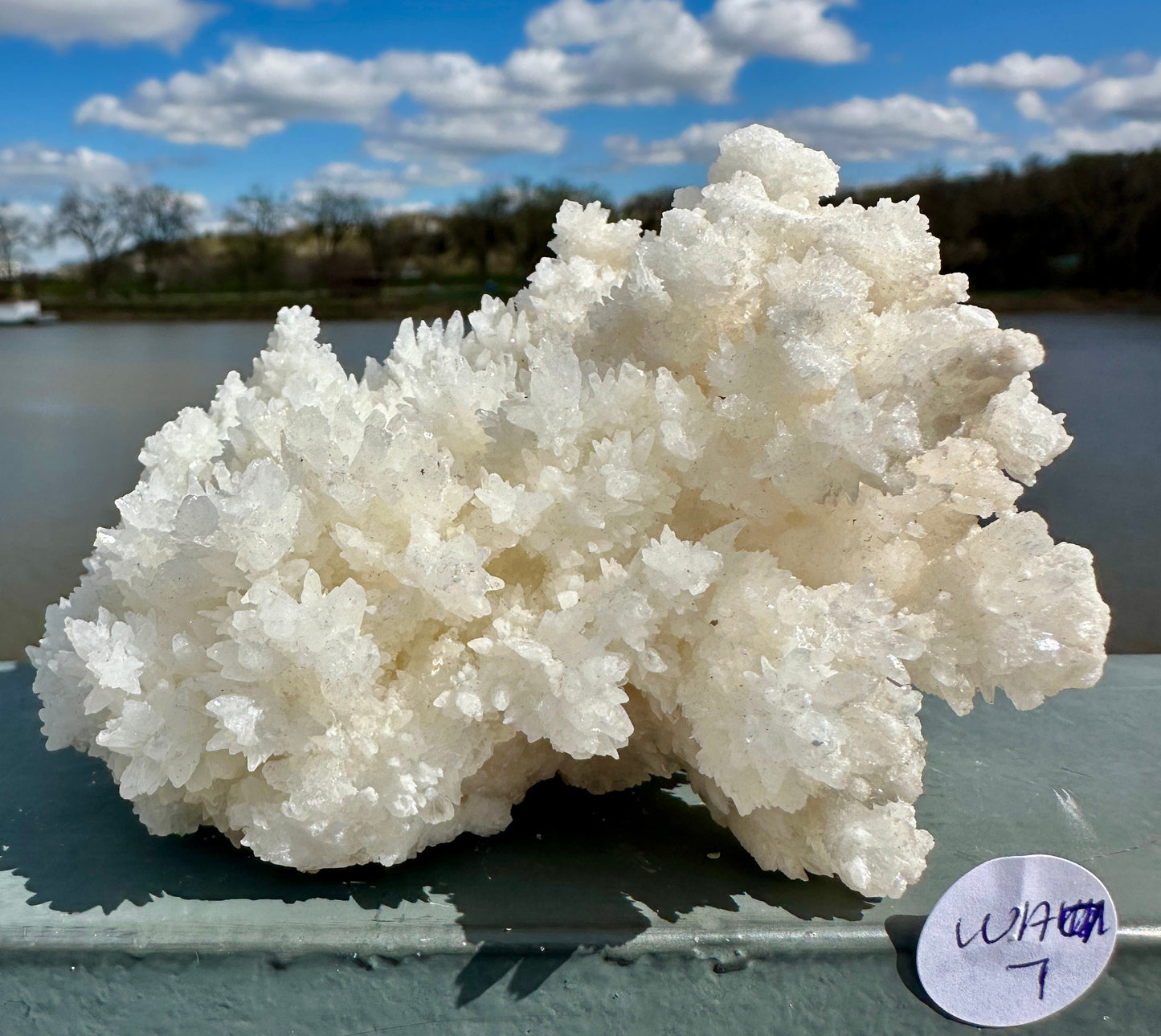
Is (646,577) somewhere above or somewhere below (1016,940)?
above

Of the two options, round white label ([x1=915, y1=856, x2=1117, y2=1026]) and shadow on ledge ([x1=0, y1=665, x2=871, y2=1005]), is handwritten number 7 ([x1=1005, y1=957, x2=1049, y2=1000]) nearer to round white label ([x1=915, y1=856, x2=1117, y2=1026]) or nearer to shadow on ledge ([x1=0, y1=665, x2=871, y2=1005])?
round white label ([x1=915, y1=856, x2=1117, y2=1026])

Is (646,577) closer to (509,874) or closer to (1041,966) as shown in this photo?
(509,874)

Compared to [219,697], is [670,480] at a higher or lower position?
higher

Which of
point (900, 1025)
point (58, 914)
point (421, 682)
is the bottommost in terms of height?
point (900, 1025)

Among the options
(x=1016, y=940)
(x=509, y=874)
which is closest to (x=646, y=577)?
(x=509, y=874)

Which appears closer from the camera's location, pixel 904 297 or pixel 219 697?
pixel 219 697

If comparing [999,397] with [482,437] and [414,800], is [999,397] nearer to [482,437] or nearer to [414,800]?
[482,437]

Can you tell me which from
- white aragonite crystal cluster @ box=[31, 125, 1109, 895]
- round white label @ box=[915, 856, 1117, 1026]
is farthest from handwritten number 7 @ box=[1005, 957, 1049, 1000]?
white aragonite crystal cluster @ box=[31, 125, 1109, 895]

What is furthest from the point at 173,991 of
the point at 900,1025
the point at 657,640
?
the point at 900,1025
